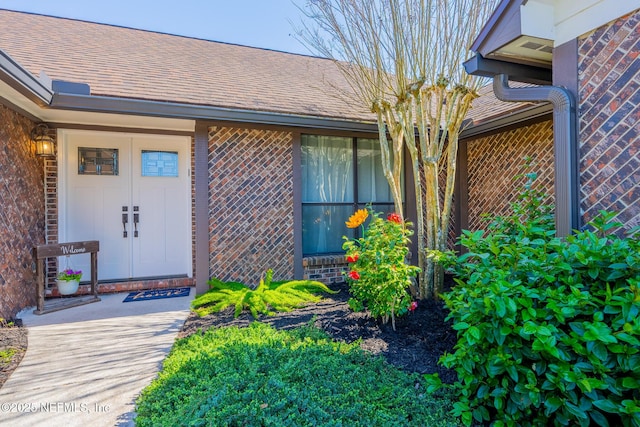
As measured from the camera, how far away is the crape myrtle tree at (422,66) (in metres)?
4.02

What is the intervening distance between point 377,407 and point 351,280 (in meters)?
1.69

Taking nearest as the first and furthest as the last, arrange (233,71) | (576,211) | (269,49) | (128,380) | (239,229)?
(128,380), (576,211), (239,229), (233,71), (269,49)

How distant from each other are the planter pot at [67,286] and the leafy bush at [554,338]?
4.88 meters

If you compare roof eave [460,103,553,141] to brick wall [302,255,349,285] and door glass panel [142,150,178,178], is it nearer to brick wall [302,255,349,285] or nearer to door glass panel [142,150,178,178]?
brick wall [302,255,349,285]

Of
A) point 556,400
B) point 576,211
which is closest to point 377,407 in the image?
point 556,400

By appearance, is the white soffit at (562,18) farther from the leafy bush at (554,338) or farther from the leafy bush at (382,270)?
the leafy bush at (382,270)

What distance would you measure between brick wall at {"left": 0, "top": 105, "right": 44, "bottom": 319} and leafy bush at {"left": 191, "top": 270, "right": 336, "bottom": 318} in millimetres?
1972

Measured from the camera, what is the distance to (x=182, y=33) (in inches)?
300

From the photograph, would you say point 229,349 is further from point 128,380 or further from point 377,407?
point 377,407

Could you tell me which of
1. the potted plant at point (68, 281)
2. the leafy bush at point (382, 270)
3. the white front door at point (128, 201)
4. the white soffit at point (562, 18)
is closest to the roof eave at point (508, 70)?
the white soffit at point (562, 18)

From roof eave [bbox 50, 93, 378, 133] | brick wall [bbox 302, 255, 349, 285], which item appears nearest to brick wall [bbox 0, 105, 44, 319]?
roof eave [bbox 50, 93, 378, 133]

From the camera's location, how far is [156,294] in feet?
16.6

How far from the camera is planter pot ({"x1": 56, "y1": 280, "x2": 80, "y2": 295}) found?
4.66 metres

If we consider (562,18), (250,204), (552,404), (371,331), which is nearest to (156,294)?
(250,204)
